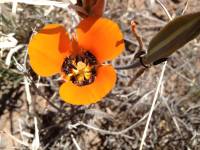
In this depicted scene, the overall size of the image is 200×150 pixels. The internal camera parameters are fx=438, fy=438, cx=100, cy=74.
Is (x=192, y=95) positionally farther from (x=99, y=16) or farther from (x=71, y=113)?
(x=99, y=16)

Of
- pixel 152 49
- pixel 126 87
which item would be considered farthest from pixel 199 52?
pixel 152 49

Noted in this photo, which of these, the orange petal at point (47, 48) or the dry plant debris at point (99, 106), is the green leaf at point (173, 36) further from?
the dry plant debris at point (99, 106)

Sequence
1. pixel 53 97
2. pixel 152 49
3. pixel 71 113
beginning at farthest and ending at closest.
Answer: pixel 53 97 → pixel 71 113 → pixel 152 49

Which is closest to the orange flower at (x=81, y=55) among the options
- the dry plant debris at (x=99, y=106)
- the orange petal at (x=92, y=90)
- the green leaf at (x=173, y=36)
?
the orange petal at (x=92, y=90)

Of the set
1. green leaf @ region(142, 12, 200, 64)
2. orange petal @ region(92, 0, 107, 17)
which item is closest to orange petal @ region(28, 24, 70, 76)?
orange petal @ region(92, 0, 107, 17)

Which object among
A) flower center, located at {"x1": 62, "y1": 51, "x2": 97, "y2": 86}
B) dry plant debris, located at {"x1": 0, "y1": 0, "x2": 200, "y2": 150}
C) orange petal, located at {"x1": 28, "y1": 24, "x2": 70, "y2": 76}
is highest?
orange petal, located at {"x1": 28, "y1": 24, "x2": 70, "y2": 76}

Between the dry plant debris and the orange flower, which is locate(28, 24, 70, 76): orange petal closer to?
the orange flower
